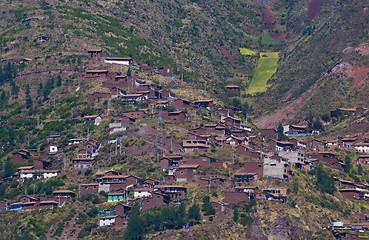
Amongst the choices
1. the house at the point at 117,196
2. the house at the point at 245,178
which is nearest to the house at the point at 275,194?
the house at the point at 245,178

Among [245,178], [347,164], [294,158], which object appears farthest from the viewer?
[347,164]

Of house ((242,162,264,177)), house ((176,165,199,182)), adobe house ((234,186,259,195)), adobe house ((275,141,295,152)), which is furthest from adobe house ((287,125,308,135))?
adobe house ((234,186,259,195))

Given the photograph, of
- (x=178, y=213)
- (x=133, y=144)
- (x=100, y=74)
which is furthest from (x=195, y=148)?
(x=100, y=74)

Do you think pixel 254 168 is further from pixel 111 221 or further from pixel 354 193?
pixel 111 221

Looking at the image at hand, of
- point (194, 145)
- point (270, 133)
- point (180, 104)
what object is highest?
point (180, 104)

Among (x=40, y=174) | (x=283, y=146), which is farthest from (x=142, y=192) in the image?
(x=283, y=146)

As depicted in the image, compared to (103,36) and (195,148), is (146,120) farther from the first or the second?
(103,36)
